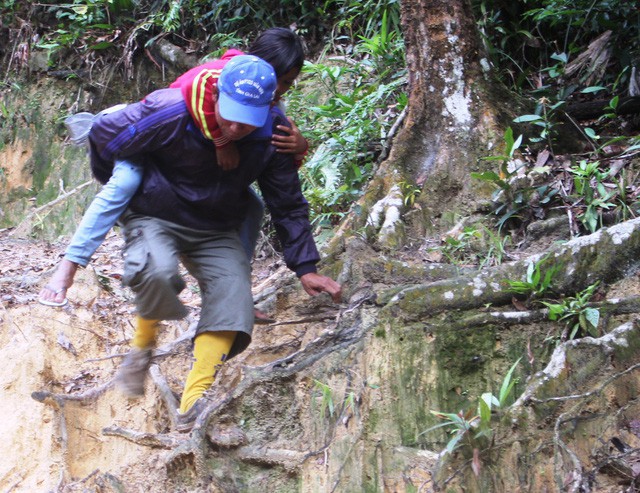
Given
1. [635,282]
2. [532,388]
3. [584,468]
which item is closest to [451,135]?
[635,282]

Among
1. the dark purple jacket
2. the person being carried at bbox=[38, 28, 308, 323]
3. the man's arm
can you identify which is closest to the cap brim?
the person being carried at bbox=[38, 28, 308, 323]

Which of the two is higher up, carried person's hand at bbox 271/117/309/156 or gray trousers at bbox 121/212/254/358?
carried person's hand at bbox 271/117/309/156

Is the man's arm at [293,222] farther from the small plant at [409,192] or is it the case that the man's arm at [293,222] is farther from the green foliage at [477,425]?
the green foliage at [477,425]

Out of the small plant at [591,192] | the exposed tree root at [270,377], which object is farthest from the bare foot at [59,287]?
the small plant at [591,192]

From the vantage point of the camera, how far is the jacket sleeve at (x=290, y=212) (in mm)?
3699

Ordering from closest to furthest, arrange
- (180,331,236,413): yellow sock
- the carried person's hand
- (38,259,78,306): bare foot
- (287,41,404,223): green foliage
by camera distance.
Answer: (38,259,78,306): bare foot < the carried person's hand < (180,331,236,413): yellow sock < (287,41,404,223): green foliage

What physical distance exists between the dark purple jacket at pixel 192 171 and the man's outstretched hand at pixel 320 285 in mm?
42

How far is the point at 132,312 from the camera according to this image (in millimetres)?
5426

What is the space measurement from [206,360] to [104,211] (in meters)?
0.84

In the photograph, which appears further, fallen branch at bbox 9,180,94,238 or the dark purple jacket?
fallen branch at bbox 9,180,94,238

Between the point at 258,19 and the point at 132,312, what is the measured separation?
3.45m

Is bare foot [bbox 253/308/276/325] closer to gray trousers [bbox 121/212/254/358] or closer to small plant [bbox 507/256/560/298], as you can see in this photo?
gray trousers [bbox 121/212/254/358]

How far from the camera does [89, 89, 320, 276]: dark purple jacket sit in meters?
3.39

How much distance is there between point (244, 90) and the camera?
3.10 meters
